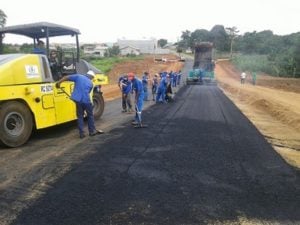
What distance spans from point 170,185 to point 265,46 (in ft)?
244

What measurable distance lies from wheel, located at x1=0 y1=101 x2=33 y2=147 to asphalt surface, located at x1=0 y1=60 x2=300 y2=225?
1.14 metres

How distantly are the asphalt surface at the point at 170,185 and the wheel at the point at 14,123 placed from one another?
114 cm

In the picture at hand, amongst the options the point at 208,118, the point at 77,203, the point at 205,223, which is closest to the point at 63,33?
the point at 208,118

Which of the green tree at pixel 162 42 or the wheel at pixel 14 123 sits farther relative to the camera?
the green tree at pixel 162 42

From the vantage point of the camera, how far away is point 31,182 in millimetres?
5781

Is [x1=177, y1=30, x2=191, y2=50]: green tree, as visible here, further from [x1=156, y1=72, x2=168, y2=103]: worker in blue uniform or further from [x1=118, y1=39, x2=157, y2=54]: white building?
[x1=156, y1=72, x2=168, y2=103]: worker in blue uniform

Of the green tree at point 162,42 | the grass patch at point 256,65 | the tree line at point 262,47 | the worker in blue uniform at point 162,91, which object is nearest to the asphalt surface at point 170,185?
the tree line at point 262,47

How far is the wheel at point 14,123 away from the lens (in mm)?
7898

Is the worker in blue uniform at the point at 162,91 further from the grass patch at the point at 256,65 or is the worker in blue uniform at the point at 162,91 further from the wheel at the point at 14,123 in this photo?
the grass patch at the point at 256,65

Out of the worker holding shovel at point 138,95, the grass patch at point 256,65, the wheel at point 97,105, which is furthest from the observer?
the grass patch at point 256,65

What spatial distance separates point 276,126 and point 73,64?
277 inches

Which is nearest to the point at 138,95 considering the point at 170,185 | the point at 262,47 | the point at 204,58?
the point at 170,185

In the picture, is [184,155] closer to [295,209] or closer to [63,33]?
[295,209]

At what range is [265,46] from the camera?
2982 inches
